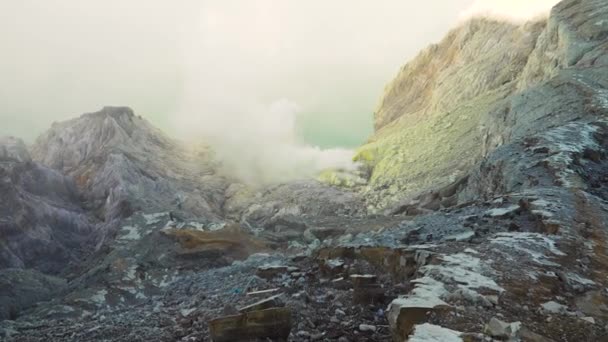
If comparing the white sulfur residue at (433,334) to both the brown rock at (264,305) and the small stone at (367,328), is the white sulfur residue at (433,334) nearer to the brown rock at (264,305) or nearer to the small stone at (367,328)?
the small stone at (367,328)

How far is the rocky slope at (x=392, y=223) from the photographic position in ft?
25.1

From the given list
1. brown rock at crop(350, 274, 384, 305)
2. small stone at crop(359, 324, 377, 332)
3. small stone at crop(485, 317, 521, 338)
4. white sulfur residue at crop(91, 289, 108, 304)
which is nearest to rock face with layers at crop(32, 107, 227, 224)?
white sulfur residue at crop(91, 289, 108, 304)

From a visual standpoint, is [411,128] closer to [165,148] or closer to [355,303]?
[165,148]

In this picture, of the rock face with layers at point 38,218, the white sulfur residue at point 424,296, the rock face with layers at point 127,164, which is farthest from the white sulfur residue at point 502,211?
the rock face with layers at point 127,164

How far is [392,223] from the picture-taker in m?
32.2

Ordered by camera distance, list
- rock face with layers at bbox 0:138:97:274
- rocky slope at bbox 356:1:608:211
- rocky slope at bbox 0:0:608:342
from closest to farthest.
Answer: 1. rocky slope at bbox 0:0:608:342
2. rocky slope at bbox 356:1:608:211
3. rock face with layers at bbox 0:138:97:274

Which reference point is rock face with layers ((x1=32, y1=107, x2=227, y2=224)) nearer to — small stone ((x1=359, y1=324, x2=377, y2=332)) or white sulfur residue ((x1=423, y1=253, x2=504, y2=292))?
white sulfur residue ((x1=423, y1=253, x2=504, y2=292))

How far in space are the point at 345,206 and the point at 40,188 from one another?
1513 inches

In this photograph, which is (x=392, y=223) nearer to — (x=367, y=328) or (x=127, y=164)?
(x=367, y=328)

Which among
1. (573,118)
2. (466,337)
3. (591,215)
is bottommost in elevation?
(466,337)

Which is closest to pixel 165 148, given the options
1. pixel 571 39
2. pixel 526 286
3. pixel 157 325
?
pixel 571 39

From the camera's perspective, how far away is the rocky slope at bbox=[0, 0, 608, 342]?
764 centimetres

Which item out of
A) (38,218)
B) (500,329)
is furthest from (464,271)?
(38,218)

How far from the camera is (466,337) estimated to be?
5.61 metres
